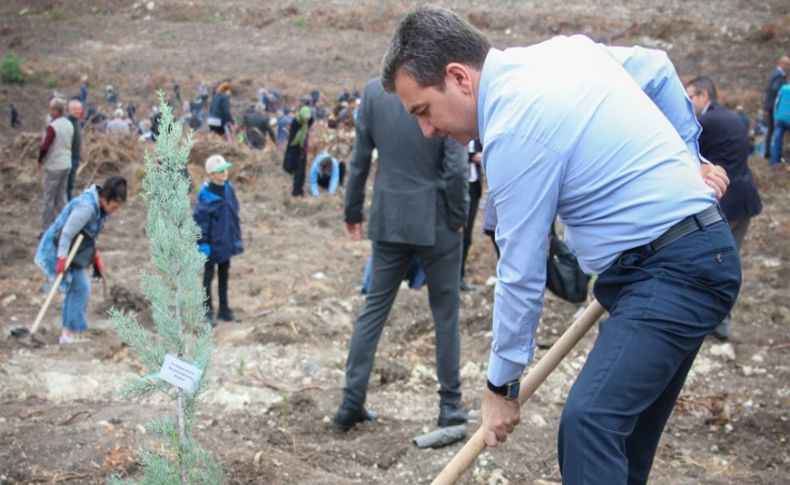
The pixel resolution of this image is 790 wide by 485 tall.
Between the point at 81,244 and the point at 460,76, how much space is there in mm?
5037

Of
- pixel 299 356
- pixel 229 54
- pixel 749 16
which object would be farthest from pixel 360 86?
pixel 299 356

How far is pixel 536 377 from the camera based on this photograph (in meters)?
2.74

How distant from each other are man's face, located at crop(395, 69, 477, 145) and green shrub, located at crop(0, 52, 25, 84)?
2766 cm

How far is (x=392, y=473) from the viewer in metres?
4.09

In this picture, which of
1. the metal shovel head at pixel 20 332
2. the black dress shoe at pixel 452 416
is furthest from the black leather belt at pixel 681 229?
the metal shovel head at pixel 20 332

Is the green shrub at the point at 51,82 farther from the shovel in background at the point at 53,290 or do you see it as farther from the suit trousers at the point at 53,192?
the shovel in background at the point at 53,290

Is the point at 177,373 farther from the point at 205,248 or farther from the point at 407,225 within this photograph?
the point at 205,248

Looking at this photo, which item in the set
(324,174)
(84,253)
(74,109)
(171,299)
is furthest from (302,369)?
(324,174)

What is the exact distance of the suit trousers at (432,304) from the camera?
14.5 ft

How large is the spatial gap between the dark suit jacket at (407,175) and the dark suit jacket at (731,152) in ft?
8.42

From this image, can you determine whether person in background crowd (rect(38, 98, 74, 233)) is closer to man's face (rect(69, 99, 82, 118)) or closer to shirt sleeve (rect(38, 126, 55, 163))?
shirt sleeve (rect(38, 126, 55, 163))

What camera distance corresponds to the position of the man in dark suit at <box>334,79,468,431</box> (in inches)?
170

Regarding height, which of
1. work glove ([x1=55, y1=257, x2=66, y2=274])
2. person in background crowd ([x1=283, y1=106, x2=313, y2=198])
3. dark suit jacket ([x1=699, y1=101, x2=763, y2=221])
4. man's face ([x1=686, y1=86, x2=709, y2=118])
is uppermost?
man's face ([x1=686, y1=86, x2=709, y2=118])

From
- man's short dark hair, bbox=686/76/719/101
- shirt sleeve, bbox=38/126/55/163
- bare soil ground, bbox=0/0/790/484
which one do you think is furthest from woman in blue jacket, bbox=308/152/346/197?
man's short dark hair, bbox=686/76/719/101
